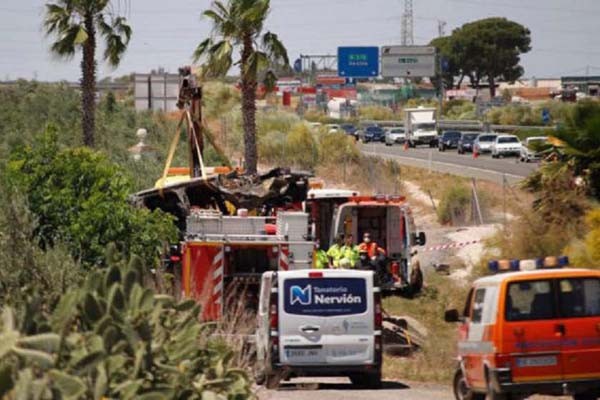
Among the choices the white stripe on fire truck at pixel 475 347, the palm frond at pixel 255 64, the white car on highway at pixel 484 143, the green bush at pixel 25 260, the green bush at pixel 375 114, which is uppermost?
the palm frond at pixel 255 64

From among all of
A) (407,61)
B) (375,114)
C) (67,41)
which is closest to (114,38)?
(67,41)

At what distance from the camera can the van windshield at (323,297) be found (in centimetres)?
2067

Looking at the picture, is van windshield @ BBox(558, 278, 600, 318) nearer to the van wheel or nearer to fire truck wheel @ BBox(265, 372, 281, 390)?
the van wheel

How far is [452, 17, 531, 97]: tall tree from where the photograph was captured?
154750mm

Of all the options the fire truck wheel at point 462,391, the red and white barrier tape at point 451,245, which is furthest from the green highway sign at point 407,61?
the fire truck wheel at point 462,391

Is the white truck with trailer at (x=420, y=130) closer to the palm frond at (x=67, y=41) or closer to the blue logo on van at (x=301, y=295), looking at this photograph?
the palm frond at (x=67, y=41)

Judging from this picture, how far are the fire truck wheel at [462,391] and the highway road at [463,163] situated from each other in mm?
39276

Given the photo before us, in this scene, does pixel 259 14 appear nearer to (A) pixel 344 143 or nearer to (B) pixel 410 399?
(B) pixel 410 399

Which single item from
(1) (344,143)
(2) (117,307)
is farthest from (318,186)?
(1) (344,143)

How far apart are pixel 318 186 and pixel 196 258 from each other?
9.94 meters

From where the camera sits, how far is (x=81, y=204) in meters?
23.9

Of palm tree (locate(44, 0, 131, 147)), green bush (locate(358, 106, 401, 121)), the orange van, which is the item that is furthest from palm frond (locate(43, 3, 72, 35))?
green bush (locate(358, 106, 401, 121))

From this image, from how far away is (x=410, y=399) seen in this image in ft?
64.2

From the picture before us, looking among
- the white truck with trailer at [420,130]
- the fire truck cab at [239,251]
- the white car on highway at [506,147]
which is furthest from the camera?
the white truck with trailer at [420,130]
